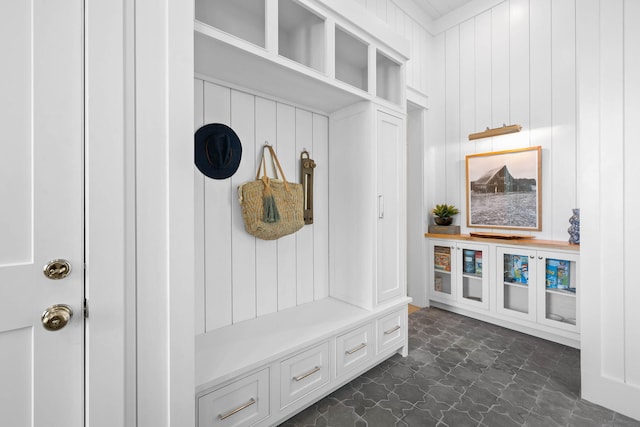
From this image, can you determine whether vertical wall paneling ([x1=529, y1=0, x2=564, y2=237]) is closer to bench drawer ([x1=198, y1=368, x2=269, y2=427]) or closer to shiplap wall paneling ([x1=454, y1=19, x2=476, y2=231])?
shiplap wall paneling ([x1=454, y1=19, x2=476, y2=231])

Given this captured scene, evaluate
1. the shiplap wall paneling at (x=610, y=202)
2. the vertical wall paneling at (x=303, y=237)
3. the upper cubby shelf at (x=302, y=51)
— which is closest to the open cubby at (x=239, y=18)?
the upper cubby shelf at (x=302, y=51)

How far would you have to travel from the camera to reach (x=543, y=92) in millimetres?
2832

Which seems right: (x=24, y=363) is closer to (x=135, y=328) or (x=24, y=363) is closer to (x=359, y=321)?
(x=135, y=328)

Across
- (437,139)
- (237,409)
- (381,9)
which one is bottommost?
(237,409)

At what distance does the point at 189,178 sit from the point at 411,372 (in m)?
2.00

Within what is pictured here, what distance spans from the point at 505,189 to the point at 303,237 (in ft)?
7.50

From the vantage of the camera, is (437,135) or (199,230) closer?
(199,230)

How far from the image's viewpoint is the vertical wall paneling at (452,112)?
343 cm

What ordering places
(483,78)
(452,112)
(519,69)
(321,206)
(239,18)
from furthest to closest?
1. (452,112)
2. (483,78)
3. (519,69)
4. (321,206)
5. (239,18)

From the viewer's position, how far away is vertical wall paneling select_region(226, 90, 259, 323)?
1.82 m

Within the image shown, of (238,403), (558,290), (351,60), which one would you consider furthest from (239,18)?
(558,290)

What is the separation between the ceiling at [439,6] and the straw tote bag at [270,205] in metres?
2.82

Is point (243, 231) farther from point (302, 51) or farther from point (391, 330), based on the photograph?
point (391, 330)

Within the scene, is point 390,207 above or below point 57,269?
Result: above
